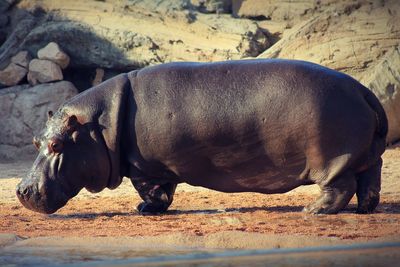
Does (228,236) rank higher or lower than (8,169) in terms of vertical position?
higher

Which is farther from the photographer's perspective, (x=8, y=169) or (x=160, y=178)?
(x=8, y=169)

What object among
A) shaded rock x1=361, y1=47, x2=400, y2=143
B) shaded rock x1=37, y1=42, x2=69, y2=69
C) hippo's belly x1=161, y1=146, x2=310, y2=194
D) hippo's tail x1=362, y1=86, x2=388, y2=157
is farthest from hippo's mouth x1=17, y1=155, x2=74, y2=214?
shaded rock x1=37, y1=42, x2=69, y2=69

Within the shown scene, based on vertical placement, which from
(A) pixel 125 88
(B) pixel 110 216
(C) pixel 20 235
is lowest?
(B) pixel 110 216

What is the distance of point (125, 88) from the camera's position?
7.13 metres

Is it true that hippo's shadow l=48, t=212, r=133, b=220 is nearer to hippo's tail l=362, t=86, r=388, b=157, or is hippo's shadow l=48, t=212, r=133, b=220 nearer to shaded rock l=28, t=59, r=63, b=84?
hippo's tail l=362, t=86, r=388, b=157

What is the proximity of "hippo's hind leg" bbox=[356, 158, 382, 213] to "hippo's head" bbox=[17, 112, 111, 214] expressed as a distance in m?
2.06

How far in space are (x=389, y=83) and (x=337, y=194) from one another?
4408 millimetres

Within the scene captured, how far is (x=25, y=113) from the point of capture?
42.1 feet

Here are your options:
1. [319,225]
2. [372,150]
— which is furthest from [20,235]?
[372,150]

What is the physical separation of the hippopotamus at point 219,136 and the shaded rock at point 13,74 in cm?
604

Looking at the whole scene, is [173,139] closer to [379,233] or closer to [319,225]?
[319,225]

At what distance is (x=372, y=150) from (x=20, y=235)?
9.23 ft

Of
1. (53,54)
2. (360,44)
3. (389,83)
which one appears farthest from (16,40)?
(389,83)

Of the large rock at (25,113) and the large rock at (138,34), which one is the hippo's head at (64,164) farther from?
the large rock at (25,113)
